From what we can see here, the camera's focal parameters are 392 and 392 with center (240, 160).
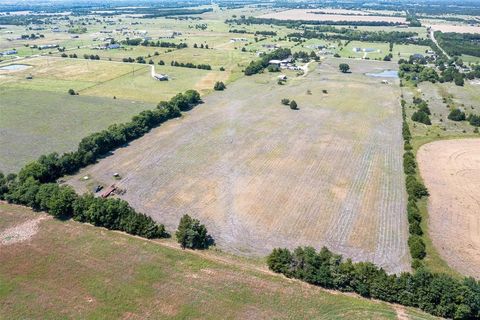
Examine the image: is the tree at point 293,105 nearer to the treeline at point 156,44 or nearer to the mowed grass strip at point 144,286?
the mowed grass strip at point 144,286

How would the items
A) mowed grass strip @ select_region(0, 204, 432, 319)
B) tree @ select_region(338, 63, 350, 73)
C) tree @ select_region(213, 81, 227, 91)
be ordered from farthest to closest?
tree @ select_region(338, 63, 350, 73) < tree @ select_region(213, 81, 227, 91) < mowed grass strip @ select_region(0, 204, 432, 319)

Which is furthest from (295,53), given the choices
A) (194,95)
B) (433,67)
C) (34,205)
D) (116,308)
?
(116,308)

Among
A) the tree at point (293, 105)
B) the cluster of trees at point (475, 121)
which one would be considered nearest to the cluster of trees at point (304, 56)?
the tree at point (293, 105)

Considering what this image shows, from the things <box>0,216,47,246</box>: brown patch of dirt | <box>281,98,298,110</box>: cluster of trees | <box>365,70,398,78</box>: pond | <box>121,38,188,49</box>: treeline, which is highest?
<box>121,38,188,49</box>: treeline

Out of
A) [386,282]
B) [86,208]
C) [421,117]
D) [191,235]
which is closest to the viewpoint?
[386,282]

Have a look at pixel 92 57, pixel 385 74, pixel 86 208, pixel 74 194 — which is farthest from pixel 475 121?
pixel 92 57

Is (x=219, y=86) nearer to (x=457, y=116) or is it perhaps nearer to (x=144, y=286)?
(x=457, y=116)

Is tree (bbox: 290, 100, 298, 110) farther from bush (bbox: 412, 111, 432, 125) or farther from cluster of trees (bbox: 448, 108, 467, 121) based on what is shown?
cluster of trees (bbox: 448, 108, 467, 121)

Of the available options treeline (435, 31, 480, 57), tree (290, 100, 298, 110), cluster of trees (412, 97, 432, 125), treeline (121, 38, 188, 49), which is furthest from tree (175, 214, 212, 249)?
treeline (435, 31, 480, 57)
